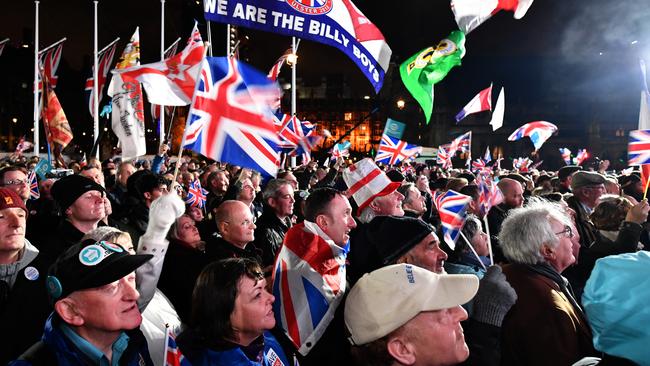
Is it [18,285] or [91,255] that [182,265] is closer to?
[18,285]

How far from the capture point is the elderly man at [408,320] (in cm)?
237

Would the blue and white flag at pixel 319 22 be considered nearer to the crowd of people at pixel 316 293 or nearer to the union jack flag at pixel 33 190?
the crowd of people at pixel 316 293

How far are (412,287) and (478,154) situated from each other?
81985 millimetres

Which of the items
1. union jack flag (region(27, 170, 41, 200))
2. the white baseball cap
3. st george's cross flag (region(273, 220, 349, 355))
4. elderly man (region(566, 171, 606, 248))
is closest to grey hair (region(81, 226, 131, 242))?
st george's cross flag (region(273, 220, 349, 355))

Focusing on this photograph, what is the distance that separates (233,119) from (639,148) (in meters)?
6.59

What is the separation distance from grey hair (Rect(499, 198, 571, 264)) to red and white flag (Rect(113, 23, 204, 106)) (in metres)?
4.26

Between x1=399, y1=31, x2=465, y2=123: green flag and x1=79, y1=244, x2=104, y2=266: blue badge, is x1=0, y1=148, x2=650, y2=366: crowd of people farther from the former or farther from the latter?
x1=399, y1=31, x2=465, y2=123: green flag

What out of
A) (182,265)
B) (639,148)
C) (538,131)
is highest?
(538,131)

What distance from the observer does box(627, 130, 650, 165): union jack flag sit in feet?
25.9

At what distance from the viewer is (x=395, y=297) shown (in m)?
2.39

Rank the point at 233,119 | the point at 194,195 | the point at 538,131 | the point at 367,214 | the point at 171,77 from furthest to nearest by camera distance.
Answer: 1. the point at 538,131
2. the point at 194,195
3. the point at 171,77
4. the point at 367,214
5. the point at 233,119

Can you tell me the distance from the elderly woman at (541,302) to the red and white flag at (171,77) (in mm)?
4402

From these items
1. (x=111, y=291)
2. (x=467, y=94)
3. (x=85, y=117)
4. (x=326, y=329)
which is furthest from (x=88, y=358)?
(x=85, y=117)

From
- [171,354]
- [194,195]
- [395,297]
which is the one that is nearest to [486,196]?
[194,195]
